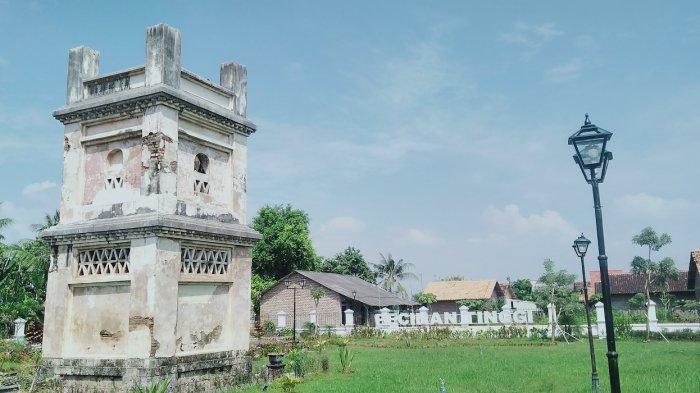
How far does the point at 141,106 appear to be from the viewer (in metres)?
11.1

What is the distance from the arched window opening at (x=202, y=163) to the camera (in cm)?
1222

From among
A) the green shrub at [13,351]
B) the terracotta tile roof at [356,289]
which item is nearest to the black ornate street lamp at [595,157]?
the green shrub at [13,351]

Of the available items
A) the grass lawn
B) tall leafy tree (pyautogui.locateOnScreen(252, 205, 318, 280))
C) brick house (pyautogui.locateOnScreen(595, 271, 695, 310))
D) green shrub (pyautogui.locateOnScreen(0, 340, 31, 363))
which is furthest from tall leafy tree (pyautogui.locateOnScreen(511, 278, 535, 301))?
green shrub (pyautogui.locateOnScreen(0, 340, 31, 363))

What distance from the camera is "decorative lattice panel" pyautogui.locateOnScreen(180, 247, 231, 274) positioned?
11.2m

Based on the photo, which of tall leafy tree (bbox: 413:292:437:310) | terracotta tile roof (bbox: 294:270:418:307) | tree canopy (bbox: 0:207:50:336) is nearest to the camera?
tree canopy (bbox: 0:207:50:336)

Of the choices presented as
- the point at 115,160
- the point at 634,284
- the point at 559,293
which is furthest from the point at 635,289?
the point at 115,160

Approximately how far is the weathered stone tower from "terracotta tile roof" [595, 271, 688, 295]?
39248mm

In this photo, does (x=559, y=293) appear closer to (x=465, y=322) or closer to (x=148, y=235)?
(x=465, y=322)

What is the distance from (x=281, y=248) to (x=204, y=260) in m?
36.1

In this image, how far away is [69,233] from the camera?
11312 millimetres

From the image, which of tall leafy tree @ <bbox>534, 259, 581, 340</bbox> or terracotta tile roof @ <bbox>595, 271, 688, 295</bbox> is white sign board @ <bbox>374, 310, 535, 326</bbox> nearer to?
tall leafy tree @ <bbox>534, 259, 581, 340</bbox>

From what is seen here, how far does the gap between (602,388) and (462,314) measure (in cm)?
2079

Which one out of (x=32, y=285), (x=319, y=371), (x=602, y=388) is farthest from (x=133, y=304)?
(x=32, y=285)

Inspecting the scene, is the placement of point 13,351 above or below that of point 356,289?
below
